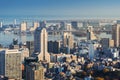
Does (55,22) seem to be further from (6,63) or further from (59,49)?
(6,63)

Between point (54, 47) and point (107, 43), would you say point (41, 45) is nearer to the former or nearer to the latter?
point (54, 47)

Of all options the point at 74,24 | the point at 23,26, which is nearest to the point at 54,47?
the point at 23,26

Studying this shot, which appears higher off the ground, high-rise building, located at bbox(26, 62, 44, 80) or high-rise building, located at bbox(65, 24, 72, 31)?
high-rise building, located at bbox(65, 24, 72, 31)

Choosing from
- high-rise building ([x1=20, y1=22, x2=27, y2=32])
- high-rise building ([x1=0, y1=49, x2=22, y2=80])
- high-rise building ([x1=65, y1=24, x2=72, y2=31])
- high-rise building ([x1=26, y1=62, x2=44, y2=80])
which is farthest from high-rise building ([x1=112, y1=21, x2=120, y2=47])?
high-rise building ([x1=26, y1=62, x2=44, y2=80])

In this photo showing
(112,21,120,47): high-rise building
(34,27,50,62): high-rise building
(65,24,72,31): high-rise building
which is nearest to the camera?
(34,27,50,62): high-rise building

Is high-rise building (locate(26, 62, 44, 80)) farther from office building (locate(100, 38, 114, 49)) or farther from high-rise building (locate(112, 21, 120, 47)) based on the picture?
high-rise building (locate(112, 21, 120, 47))

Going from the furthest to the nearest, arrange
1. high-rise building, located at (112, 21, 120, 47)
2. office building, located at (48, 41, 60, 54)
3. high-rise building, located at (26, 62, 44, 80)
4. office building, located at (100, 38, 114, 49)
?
high-rise building, located at (112, 21, 120, 47)
office building, located at (100, 38, 114, 49)
office building, located at (48, 41, 60, 54)
high-rise building, located at (26, 62, 44, 80)

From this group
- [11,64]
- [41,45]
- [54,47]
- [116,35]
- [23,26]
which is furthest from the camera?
[23,26]

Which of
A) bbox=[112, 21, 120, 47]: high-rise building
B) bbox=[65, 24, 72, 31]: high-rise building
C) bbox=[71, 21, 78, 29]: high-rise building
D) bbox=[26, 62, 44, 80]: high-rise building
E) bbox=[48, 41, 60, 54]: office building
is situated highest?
bbox=[71, 21, 78, 29]: high-rise building
